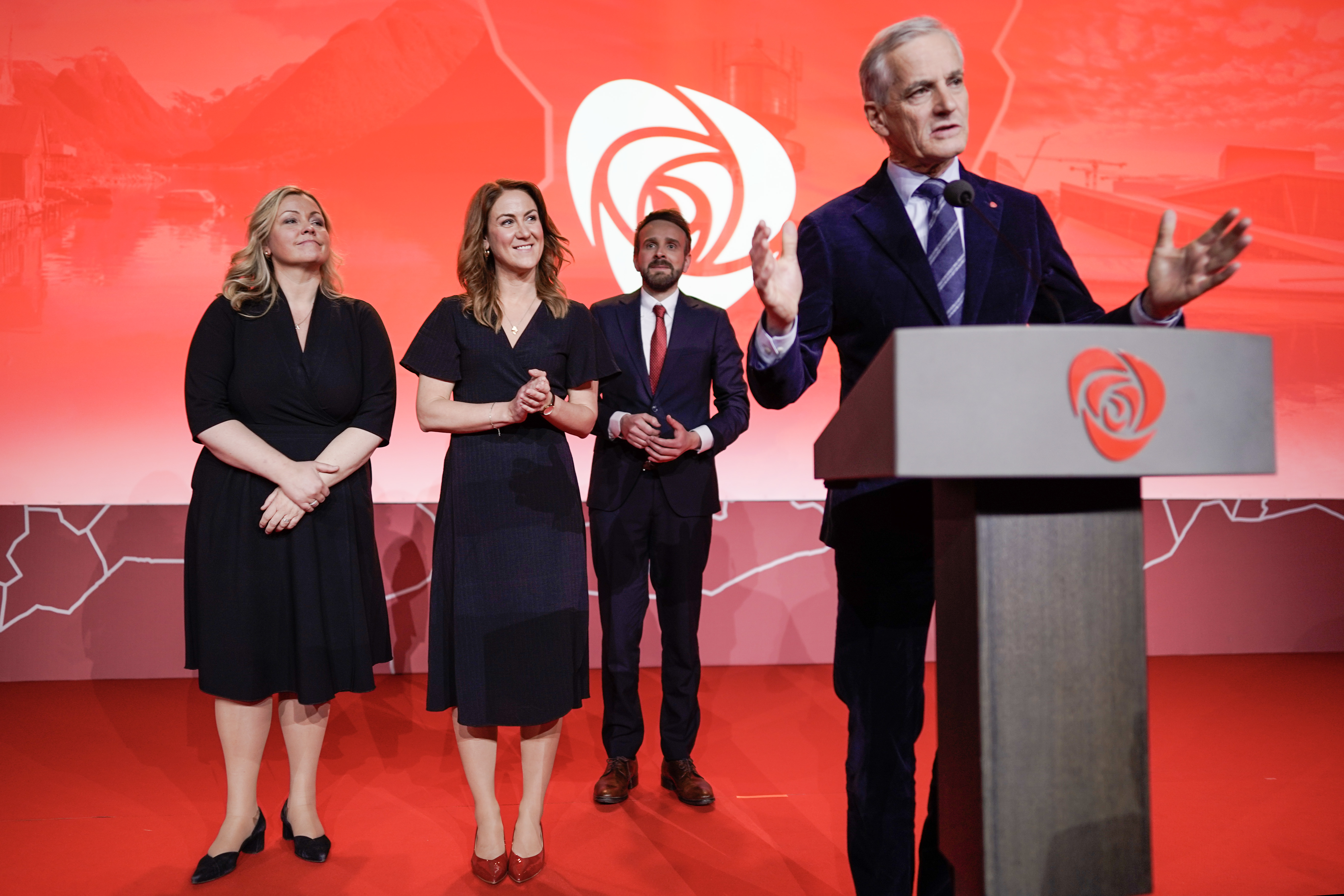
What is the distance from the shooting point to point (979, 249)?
1409 mm

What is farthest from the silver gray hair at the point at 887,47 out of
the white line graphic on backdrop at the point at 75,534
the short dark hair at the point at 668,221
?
the white line graphic on backdrop at the point at 75,534

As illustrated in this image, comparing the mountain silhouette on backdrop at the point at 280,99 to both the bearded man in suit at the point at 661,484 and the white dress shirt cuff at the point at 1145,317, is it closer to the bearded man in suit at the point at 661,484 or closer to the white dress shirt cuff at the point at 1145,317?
the bearded man in suit at the point at 661,484

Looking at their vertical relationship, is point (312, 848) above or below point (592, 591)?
below

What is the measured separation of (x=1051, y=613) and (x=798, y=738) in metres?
2.29

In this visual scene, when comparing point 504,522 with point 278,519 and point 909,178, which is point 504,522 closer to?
point 278,519

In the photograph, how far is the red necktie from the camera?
281 cm

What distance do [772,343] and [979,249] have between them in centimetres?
40

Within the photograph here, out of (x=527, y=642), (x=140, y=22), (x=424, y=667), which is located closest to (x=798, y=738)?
(x=527, y=642)

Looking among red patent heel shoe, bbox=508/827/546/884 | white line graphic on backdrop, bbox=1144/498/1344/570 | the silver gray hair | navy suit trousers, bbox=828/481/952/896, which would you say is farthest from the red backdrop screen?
navy suit trousers, bbox=828/481/952/896

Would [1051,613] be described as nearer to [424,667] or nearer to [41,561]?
[424,667]

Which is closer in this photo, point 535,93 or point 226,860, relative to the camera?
point 226,860

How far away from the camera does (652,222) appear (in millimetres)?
2875

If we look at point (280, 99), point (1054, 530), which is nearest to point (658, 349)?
point (1054, 530)

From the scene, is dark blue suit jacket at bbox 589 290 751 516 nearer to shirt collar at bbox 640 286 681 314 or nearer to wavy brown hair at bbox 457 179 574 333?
shirt collar at bbox 640 286 681 314
